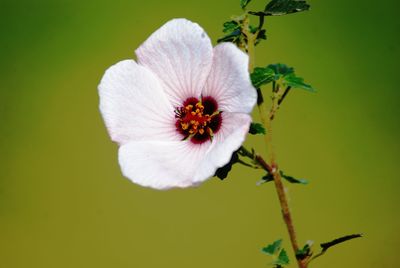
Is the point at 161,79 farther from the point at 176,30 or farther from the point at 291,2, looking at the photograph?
the point at 291,2

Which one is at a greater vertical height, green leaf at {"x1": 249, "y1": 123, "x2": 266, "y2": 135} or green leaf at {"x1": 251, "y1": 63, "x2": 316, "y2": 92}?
green leaf at {"x1": 251, "y1": 63, "x2": 316, "y2": 92}

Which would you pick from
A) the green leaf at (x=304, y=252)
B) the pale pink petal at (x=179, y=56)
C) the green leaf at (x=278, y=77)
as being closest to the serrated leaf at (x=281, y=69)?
the green leaf at (x=278, y=77)

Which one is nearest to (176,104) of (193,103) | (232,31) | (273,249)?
(193,103)

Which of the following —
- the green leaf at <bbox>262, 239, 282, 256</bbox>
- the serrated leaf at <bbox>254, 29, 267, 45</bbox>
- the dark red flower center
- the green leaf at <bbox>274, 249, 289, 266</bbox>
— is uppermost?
the serrated leaf at <bbox>254, 29, 267, 45</bbox>

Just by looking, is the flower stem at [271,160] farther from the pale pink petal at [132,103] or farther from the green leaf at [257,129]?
the pale pink petal at [132,103]

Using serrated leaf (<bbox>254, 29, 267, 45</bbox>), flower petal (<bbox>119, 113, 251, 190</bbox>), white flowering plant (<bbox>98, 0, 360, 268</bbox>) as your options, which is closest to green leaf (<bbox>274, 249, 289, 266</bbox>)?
white flowering plant (<bbox>98, 0, 360, 268</bbox>)

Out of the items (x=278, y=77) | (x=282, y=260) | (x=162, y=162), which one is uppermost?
(x=278, y=77)

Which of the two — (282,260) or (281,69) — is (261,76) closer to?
(281,69)

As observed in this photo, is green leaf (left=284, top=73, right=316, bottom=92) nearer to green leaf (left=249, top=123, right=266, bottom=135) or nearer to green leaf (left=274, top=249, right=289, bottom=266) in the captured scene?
green leaf (left=249, top=123, right=266, bottom=135)
